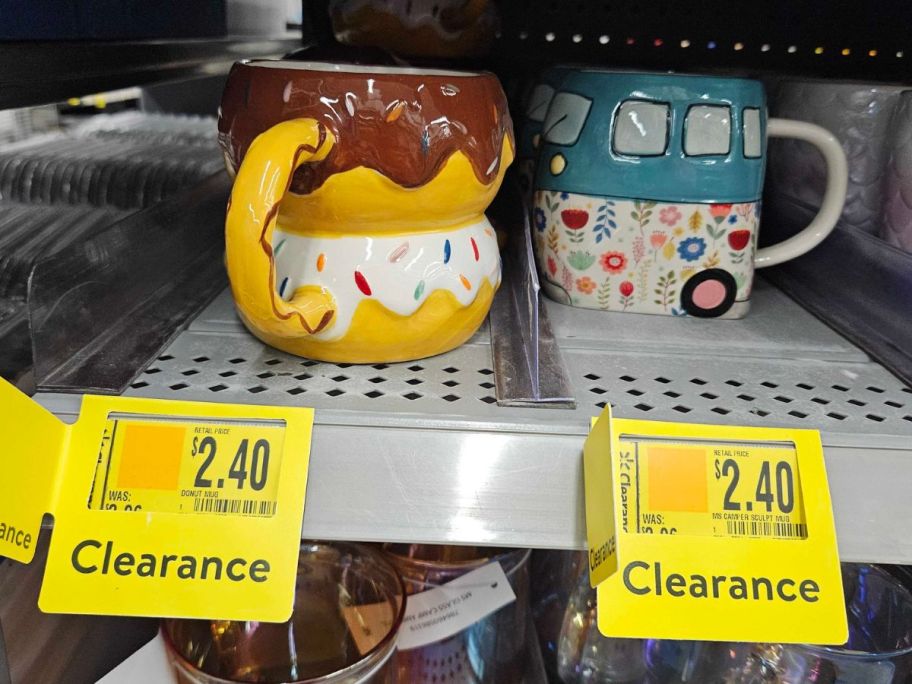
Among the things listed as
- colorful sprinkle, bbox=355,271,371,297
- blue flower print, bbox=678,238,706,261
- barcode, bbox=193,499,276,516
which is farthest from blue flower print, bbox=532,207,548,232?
barcode, bbox=193,499,276,516

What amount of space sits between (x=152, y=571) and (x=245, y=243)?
0.16 metres

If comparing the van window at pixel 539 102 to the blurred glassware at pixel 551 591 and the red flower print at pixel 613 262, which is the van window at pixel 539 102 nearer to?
the red flower print at pixel 613 262

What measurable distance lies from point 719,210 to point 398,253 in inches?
10.0

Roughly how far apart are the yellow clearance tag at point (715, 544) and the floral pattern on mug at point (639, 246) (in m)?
0.22

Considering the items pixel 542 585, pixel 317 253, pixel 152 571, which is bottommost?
pixel 542 585

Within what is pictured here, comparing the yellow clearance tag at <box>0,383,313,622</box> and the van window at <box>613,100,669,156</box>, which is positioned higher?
the van window at <box>613,100,669,156</box>

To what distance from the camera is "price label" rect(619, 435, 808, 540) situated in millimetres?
391

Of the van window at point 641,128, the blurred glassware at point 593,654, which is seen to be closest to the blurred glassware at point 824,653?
the blurred glassware at point 593,654

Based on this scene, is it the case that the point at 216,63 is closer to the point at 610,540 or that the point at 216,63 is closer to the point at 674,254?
the point at 674,254

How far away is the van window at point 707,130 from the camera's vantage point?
1.85 feet

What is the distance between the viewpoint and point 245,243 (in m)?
0.40

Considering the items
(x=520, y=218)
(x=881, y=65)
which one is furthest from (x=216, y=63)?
(x=881, y=65)

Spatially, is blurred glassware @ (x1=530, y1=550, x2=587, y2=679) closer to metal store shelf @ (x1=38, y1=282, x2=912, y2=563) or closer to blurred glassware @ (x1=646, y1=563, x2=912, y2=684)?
blurred glassware @ (x1=646, y1=563, x2=912, y2=684)

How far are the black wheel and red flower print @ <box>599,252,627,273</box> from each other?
0.16ft
